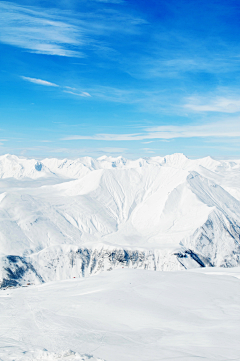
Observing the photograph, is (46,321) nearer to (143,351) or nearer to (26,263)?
(143,351)

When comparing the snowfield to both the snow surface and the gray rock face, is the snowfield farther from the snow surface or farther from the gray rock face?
the gray rock face

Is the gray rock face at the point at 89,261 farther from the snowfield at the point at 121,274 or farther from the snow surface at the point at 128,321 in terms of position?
the snow surface at the point at 128,321

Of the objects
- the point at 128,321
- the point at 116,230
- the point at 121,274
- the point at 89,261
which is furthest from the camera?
the point at 116,230

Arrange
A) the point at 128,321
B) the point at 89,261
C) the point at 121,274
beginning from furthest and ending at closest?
the point at 89,261, the point at 121,274, the point at 128,321

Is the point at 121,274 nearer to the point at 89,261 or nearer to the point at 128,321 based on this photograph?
the point at 128,321

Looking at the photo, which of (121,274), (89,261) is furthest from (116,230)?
(121,274)

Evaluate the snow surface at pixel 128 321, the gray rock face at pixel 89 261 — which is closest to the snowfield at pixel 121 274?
the snow surface at pixel 128 321
